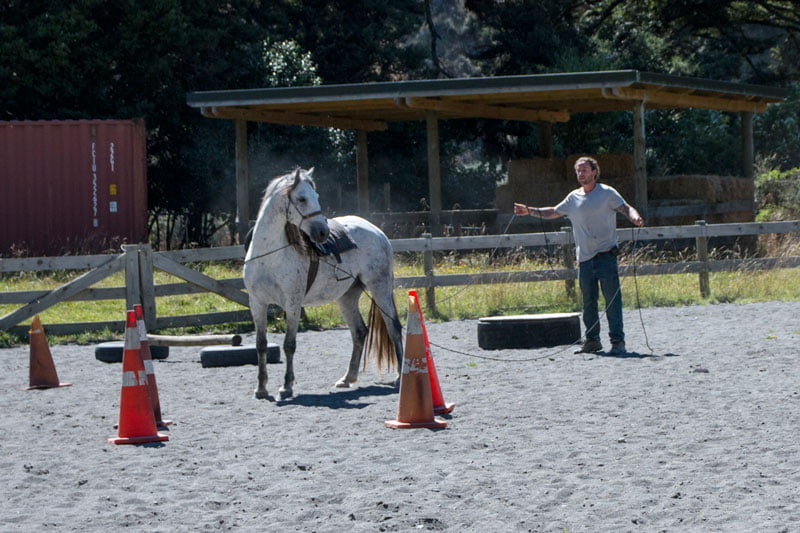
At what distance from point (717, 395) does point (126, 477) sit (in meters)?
4.34

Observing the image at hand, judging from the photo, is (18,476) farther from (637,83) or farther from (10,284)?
(637,83)

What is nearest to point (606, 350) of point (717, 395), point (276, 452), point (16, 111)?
point (717, 395)

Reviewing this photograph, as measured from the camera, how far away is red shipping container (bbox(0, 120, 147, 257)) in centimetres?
2262

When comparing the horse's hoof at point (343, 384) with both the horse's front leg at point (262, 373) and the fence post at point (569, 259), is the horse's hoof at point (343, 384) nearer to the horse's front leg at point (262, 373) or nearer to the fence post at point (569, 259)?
the horse's front leg at point (262, 373)

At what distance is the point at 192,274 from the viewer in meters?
13.8

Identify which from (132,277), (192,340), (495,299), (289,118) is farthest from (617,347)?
(289,118)

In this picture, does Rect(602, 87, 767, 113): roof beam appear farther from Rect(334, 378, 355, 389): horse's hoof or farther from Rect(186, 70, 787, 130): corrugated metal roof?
Rect(334, 378, 355, 389): horse's hoof

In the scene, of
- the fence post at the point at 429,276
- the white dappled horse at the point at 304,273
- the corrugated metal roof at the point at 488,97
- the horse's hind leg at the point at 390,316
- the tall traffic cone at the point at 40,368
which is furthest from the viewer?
the corrugated metal roof at the point at 488,97

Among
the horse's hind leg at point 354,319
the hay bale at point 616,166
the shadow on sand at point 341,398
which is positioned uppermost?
the hay bale at point 616,166

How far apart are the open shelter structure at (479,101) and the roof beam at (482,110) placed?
2cm

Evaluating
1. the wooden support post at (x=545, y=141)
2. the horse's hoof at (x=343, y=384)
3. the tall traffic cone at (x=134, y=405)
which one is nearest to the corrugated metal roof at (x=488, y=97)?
the wooden support post at (x=545, y=141)

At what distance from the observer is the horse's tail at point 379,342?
384 inches

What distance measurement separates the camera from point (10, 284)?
1848cm

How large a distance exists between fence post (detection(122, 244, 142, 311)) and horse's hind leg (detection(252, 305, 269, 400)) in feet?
16.2
